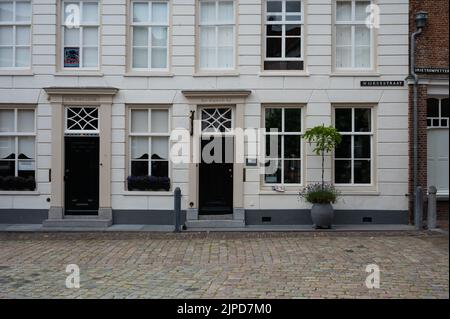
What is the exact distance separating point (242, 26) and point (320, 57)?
2.44 meters

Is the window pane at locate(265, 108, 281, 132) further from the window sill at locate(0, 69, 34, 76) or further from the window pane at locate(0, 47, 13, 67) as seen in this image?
the window pane at locate(0, 47, 13, 67)

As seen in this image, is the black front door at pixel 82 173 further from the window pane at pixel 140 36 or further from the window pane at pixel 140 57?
the window pane at pixel 140 36

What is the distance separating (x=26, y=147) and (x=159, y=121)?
4.06 meters

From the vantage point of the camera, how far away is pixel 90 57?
13781mm

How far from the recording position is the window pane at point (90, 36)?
13734 mm

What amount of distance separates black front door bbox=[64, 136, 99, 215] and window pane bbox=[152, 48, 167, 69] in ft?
9.19

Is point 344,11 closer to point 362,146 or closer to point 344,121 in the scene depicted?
point 344,121

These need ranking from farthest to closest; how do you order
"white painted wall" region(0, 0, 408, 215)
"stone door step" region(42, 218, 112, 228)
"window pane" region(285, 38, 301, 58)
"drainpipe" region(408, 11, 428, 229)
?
"window pane" region(285, 38, 301, 58)
"white painted wall" region(0, 0, 408, 215)
"stone door step" region(42, 218, 112, 228)
"drainpipe" region(408, 11, 428, 229)

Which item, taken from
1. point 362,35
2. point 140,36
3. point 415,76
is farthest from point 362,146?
point 140,36

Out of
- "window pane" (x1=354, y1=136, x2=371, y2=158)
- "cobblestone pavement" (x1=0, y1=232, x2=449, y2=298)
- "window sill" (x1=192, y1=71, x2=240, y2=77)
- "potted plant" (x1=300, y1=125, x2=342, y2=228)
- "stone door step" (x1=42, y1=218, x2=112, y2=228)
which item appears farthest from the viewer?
"window pane" (x1=354, y1=136, x2=371, y2=158)

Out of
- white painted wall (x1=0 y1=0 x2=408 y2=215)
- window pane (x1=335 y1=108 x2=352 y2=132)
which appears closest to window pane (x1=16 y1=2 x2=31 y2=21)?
white painted wall (x1=0 y1=0 x2=408 y2=215)

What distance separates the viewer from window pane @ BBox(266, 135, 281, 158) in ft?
44.5

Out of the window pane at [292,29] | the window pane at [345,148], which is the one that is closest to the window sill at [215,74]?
the window pane at [292,29]

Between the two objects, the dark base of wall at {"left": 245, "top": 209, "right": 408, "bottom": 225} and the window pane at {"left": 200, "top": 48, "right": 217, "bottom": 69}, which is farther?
the window pane at {"left": 200, "top": 48, "right": 217, "bottom": 69}
